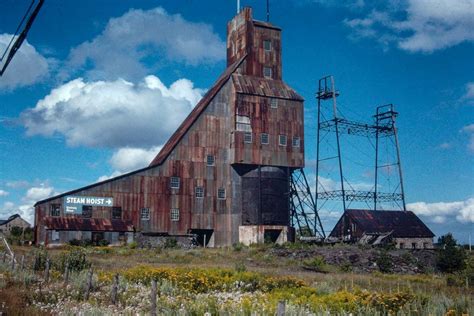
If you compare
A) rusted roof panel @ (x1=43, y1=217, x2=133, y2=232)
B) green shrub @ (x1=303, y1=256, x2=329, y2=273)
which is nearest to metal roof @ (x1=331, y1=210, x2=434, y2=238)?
green shrub @ (x1=303, y1=256, x2=329, y2=273)

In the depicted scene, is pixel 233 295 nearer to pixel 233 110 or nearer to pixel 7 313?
pixel 7 313

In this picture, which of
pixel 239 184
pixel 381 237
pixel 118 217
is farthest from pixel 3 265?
pixel 381 237

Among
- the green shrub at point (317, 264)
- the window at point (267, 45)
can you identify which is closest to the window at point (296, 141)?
the window at point (267, 45)

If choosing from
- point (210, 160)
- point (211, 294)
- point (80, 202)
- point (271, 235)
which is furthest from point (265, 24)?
point (211, 294)

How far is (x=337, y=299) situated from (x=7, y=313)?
822cm

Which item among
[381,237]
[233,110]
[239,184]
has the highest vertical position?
[233,110]

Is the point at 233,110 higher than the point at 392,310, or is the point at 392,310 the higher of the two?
the point at 233,110

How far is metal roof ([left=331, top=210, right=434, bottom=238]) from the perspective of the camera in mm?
52688

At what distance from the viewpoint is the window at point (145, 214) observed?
152ft

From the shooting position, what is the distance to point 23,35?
15.9m

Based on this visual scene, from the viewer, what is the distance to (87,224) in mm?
44156

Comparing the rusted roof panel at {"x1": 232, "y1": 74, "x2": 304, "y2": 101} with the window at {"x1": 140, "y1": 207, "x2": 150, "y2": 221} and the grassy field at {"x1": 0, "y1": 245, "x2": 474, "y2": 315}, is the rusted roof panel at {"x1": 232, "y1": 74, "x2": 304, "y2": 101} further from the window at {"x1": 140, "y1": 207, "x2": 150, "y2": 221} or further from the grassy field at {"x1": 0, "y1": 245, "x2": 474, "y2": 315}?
the grassy field at {"x1": 0, "y1": 245, "x2": 474, "y2": 315}

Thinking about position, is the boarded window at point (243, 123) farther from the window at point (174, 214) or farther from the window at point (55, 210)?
the window at point (55, 210)

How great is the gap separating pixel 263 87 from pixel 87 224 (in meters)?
20.9
